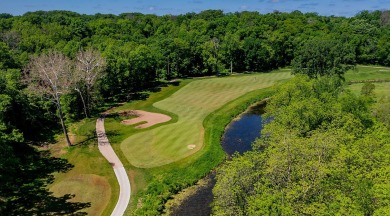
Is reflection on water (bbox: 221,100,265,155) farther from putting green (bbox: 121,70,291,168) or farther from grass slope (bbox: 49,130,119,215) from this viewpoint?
grass slope (bbox: 49,130,119,215)

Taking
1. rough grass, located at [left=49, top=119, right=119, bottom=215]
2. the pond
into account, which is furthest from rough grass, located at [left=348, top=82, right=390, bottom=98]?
rough grass, located at [left=49, top=119, right=119, bottom=215]

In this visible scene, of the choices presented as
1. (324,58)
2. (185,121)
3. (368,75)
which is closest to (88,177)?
(185,121)

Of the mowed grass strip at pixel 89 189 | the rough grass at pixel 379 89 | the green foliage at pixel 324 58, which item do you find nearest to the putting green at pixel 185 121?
the mowed grass strip at pixel 89 189

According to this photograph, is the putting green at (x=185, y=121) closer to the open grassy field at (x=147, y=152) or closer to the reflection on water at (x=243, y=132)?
the open grassy field at (x=147, y=152)

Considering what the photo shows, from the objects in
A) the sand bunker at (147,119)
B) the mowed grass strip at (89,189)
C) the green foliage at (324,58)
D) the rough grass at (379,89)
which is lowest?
the mowed grass strip at (89,189)

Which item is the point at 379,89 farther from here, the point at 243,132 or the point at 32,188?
the point at 32,188

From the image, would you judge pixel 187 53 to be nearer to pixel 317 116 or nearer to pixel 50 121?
pixel 50 121
